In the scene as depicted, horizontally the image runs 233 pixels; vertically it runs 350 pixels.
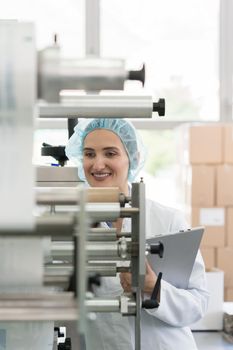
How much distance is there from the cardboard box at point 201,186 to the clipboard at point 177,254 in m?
1.66

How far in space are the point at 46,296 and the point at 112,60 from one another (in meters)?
0.26

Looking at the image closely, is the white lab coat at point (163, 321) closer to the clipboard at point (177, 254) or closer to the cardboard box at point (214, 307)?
the clipboard at point (177, 254)

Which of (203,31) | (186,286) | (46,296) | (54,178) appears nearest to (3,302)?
(46,296)

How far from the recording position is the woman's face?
65.2 inches

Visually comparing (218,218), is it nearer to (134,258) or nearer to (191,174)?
(191,174)

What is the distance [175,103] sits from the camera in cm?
381

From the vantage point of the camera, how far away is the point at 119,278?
1.59 m

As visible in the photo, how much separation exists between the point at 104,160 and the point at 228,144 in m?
1.70

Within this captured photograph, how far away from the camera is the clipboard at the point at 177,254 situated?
4.34 feet

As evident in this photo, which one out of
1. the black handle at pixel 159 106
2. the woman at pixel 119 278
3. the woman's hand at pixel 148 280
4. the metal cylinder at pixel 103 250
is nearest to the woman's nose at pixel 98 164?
the woman at pixel 119 278

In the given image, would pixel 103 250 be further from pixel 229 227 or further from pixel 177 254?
pixel 229 227

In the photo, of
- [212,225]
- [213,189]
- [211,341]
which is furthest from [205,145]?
[211,341]

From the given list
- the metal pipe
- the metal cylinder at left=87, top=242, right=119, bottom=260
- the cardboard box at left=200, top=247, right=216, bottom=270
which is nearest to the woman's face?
the metal cylinder at left=87, top=242, right=119, bottom=260

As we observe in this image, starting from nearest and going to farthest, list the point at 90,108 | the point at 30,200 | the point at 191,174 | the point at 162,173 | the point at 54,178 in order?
the point at 30,200 < the point at 90,108 < the point at 54,178 < the point at 191,174 < the point at 162,173
